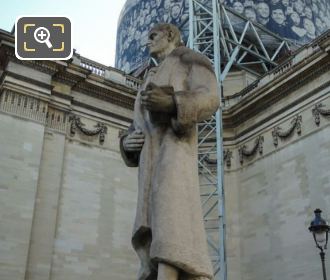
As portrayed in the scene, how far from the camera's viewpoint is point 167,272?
3.58 metres

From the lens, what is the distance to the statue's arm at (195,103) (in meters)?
3.94

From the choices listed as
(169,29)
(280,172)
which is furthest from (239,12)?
(169,29)

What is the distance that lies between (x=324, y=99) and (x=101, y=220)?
9.60m

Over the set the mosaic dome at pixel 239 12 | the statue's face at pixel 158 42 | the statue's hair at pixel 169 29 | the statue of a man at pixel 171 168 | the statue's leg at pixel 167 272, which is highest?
the mosaic dome at pixel 239 12

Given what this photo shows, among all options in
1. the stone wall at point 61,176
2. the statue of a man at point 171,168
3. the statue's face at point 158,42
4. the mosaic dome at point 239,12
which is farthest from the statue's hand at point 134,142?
the mosaic dome at point 239,12

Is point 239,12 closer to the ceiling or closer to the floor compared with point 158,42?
closer to the ceiling

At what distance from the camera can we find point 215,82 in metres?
4.36

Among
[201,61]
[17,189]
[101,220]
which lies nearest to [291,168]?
[101,220]

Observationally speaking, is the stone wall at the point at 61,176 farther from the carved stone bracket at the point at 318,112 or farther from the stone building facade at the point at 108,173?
the carved stone bracket at the point at 318,112

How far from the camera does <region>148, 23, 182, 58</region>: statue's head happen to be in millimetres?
4852

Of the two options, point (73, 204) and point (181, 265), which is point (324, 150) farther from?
point (181, 265)

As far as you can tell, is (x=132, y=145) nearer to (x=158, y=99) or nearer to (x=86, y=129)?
(x=158, y=99)

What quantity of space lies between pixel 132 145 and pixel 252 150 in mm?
18967

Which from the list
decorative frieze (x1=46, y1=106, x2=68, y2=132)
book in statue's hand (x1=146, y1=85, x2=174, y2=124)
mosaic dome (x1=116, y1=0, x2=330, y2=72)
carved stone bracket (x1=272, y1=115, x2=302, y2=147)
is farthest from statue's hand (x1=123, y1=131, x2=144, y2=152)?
mosaic dome (x1=116, y1=0, x2=330, y2=72)
